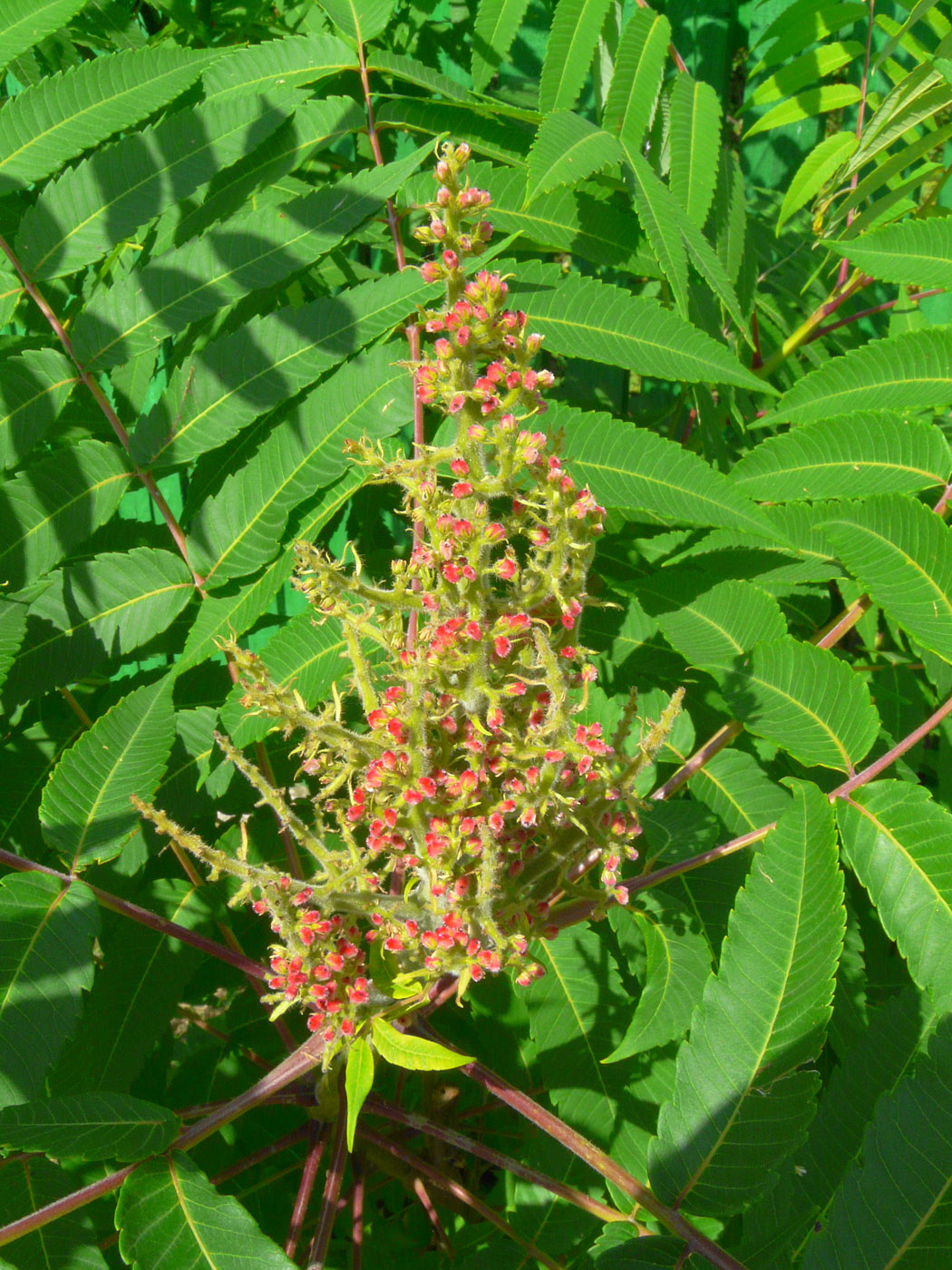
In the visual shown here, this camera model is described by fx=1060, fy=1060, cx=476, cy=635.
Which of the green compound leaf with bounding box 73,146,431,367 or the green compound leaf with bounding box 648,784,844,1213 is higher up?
the green compound leaf with bounding box 73,146,431,367

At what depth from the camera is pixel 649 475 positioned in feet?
4.99

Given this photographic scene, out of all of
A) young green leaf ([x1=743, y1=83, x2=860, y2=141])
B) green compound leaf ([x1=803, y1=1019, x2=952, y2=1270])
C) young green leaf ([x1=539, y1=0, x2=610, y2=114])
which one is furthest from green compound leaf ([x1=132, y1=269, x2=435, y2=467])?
young green leaf ([x1=743, y1=83, x2=860, y2=141])

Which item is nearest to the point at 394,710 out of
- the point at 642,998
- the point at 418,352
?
the point at 642,998

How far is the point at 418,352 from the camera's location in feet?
5.78

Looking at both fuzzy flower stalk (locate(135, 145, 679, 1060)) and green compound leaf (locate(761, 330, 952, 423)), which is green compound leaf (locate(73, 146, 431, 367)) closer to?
fuzzy flower stalk (locate(135, 145, 679, 1060))

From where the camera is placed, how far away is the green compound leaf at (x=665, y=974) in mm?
1320

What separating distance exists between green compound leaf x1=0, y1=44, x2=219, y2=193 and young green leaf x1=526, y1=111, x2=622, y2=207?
56 cm

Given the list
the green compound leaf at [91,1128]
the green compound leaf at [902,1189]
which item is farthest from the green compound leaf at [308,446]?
the green compound leaf at [902,1189]

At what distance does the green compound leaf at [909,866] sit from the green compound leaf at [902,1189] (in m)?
0.18

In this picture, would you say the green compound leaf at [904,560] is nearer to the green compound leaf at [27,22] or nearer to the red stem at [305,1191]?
the red stem at [305,1191]

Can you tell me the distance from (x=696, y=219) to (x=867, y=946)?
1371 millimetres

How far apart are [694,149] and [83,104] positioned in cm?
106

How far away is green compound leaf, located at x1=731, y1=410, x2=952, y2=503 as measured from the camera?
156 centimetres

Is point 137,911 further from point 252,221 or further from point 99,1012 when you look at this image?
point 252,221
